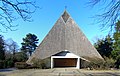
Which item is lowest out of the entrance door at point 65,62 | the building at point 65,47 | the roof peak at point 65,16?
the entrance door at point 65,62

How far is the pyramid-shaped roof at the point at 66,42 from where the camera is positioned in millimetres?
34125

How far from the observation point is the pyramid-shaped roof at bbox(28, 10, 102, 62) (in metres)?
34.1

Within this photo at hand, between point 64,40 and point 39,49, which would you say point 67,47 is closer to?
point 64,40

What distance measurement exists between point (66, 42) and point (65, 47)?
1272 mm

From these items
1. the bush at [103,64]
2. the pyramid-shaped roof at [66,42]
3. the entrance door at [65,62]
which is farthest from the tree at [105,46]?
the bush at [103,64]

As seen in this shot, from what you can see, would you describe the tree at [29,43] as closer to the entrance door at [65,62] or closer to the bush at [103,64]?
the entrance door at [65,62]

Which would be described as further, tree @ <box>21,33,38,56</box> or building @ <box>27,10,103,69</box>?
tree @ <box>21,33,38,56</box>

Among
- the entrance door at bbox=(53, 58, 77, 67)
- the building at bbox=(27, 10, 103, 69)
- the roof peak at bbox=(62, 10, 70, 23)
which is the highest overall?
the roof peak at bbox=(62, 10, 70, 23)

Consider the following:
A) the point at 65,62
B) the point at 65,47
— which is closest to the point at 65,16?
the point at 65,47

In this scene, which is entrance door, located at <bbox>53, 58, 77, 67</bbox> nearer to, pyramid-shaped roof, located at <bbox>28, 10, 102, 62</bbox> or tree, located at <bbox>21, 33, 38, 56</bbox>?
pyramid-shaped roof, located at <bbox>28, 10, 102, 62</bbox>

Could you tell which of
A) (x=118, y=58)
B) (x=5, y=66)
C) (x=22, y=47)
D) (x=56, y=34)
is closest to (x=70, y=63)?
(x=56, y=34)

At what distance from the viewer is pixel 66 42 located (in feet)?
117

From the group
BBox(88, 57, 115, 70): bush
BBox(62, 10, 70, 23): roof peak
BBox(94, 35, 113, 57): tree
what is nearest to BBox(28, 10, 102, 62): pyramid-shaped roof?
BBox(62, 10, 70, 23): roof peak

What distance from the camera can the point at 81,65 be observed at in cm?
3312
